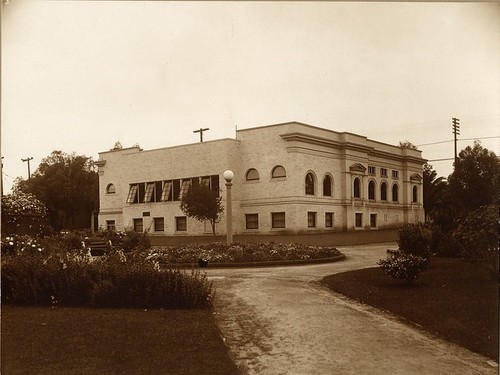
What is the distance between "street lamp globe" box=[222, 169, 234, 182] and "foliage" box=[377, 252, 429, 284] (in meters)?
5.67

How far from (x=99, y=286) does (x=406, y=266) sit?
6.38m

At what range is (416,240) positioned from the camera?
10.1 m

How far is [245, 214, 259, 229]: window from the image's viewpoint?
13.4 meters

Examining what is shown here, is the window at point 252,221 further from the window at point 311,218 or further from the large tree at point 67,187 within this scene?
the large tree at point 67,187

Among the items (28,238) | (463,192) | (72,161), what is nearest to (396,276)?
(463,192)

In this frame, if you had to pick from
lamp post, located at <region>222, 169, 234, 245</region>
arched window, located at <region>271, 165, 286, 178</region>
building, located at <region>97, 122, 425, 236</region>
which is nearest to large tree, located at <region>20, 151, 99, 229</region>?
building, located at <region>97, 122, 425, 236</region>

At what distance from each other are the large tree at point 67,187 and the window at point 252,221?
5.05 m

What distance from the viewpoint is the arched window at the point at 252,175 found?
13.2m

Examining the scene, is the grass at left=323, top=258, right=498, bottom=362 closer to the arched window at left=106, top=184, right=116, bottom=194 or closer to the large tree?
the arched window at left=106, top=184, right=116, bottom=194

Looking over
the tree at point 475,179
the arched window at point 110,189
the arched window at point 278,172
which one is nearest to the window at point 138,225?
the arched window at point 110,189

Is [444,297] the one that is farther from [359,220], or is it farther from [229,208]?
[229,208]

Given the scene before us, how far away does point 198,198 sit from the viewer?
42.9ft

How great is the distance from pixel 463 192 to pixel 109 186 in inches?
285

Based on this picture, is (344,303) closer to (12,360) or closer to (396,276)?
(396,276)
